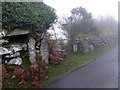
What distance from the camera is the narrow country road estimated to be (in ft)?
38.7

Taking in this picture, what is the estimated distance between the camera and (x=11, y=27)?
12938mm

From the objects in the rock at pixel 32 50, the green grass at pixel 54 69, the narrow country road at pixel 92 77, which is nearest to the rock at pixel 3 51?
the green grass at pixel 54 69

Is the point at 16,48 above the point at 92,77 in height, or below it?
above

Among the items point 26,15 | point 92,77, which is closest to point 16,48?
point 26,15

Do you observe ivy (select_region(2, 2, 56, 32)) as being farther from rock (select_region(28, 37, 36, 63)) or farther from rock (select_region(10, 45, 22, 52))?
rock (select_region(10, 45, 22, 52))

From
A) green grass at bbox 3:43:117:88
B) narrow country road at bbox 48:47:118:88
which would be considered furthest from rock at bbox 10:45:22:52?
narrow country road at bbox 48:47:118:88

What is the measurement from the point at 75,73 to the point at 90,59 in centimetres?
498

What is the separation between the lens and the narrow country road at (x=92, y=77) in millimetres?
11787

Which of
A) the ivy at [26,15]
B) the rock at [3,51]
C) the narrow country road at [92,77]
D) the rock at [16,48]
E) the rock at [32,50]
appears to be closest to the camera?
the narrow country road at [92,77]

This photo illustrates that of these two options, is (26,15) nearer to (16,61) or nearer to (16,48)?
(16,48)

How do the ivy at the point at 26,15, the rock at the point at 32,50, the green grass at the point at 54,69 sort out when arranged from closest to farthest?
1. the green grass at the point at 54,69
2. the ivy at the point at 26,15
3. the rock at the point at 32,50

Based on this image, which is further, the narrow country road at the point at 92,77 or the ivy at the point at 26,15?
the ivy at the point at 26,15

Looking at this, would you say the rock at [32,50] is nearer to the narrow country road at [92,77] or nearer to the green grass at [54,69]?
the green grass at [54,69]

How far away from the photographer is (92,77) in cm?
1329
